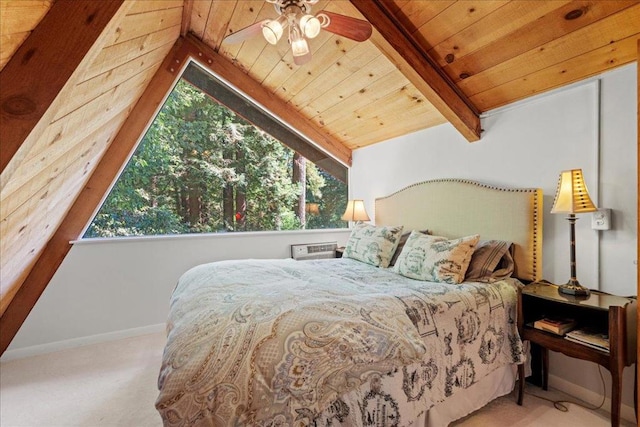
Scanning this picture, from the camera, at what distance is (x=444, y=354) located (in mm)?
1593

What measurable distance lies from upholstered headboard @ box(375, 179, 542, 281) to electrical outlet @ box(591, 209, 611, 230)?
0.30 metres

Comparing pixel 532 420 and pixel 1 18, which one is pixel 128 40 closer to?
pixel 1 18

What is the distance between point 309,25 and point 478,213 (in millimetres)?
1995

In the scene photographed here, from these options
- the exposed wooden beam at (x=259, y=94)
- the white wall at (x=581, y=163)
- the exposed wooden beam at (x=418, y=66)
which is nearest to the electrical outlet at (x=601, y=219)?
the white wall at (x=581, y=163)

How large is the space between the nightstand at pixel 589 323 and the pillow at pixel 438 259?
39 cm

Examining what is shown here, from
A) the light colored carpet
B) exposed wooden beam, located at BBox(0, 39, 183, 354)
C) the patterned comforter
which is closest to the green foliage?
exposed wooden beam, located at BBox(0, 39, 183, 354)

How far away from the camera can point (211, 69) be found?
11.0 ft

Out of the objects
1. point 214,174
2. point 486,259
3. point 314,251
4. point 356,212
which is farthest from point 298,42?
point 314,251

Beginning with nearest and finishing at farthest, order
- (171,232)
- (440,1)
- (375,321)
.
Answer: (375,321), (440,1), (171,232)

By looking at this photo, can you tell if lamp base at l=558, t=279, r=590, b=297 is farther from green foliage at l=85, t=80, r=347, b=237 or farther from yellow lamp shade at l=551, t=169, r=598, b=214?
green foliage at l=85, t=80, r=347, b=237

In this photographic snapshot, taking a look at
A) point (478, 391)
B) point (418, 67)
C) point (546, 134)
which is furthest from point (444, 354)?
point (418, 67)

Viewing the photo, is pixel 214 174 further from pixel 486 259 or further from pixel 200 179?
pixel 486 259

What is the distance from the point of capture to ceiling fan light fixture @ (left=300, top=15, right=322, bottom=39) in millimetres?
1562

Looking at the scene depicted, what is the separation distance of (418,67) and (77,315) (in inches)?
146
